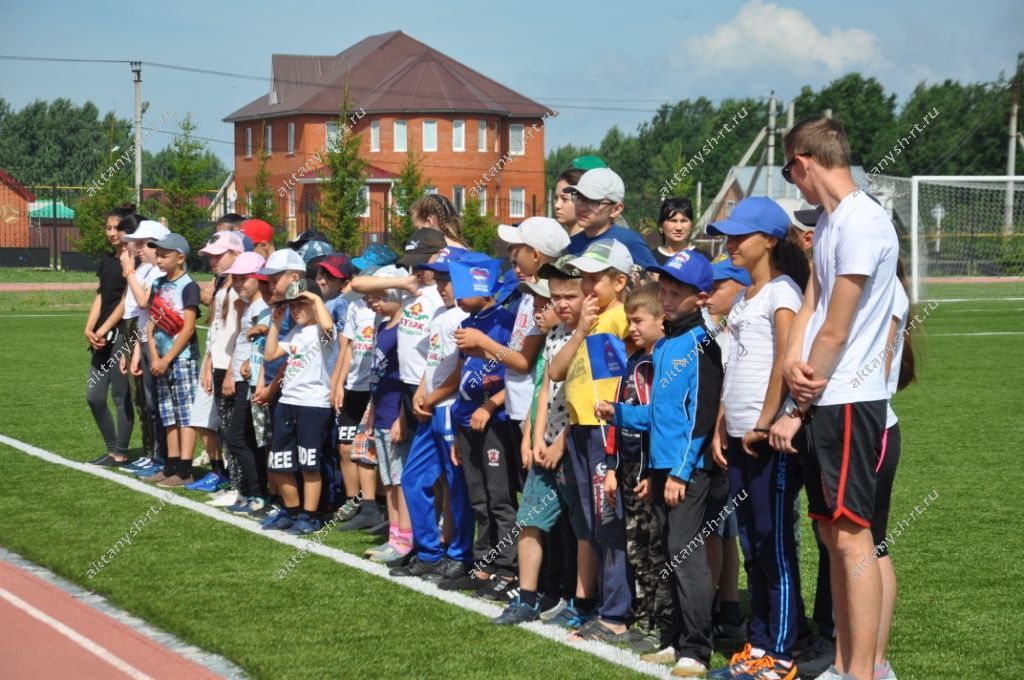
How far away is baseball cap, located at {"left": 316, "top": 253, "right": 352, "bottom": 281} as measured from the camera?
8.70m

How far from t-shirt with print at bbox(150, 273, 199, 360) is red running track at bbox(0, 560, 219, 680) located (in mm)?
3678

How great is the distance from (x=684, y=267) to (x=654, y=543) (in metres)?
1.35

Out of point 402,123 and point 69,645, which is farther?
point 402,123

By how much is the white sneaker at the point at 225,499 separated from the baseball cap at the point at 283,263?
1.95 meters

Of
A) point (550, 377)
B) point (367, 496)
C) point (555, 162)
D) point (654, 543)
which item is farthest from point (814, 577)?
point (555, 162)

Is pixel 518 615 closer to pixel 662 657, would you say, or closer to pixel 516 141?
pixel 662 657

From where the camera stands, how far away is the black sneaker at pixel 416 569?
721 cm

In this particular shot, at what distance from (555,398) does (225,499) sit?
13.7 ft

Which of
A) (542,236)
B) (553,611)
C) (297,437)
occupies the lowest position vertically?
(553,611)

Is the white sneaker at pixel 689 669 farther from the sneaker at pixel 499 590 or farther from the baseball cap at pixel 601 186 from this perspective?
the baseball cap at pixel 601 186

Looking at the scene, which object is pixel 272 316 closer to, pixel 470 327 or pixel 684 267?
pixel 470 327

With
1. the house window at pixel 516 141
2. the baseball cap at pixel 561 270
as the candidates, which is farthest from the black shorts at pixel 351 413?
the house window at pixel 516 141

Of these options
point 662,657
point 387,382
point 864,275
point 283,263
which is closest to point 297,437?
point 387,382

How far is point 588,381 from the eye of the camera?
19.4 ft
